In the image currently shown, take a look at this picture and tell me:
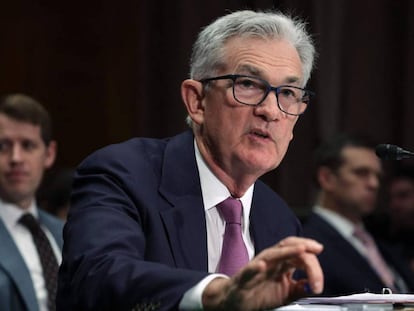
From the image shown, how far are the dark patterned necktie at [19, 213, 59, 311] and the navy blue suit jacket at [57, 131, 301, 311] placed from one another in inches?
55.6

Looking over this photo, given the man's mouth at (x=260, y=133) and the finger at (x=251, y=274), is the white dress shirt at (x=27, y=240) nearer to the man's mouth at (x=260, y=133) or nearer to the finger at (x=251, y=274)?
the man's mouth at (x=260, y=133)

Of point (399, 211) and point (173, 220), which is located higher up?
point (173, 220)

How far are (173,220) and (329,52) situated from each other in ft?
10.0

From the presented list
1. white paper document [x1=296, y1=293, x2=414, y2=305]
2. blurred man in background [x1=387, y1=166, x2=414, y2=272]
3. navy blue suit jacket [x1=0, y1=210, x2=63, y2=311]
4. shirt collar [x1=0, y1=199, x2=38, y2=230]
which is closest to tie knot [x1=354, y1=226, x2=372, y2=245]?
blurred man in background [x1=387, y1=166, x2=414, y2=272]

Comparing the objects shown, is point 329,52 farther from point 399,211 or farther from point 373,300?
point 373,300

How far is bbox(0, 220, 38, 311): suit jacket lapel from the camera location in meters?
3.06

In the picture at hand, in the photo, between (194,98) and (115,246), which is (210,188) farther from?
(115,246)

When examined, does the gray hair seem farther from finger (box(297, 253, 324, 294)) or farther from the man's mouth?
finger (box(297, 253, 324, 294))

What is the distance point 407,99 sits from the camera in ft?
15.8

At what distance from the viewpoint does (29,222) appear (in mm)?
3564

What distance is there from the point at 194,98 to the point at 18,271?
1.33m

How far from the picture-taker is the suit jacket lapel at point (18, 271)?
121 inches

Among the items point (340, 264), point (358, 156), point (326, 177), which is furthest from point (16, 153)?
point (358, 156)

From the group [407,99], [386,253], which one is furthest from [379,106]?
[386,253]
